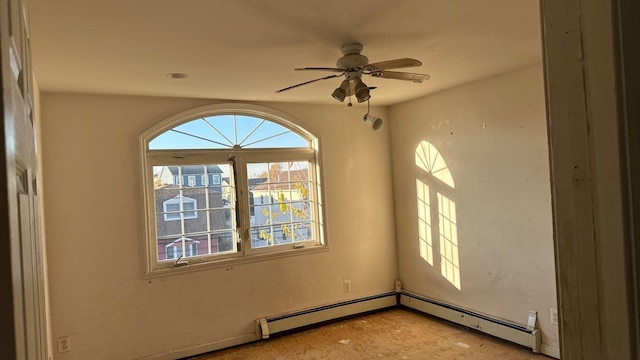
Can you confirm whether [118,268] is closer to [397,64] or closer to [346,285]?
[346,285]

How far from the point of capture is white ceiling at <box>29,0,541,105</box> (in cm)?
197

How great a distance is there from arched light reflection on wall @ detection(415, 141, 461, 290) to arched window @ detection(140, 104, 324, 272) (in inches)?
45.4

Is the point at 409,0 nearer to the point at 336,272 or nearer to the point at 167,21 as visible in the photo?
the point at 167,21

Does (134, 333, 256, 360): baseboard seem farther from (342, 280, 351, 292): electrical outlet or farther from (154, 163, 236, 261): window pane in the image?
(342, 280, 351, 292): electrical outlet

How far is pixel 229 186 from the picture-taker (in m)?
4.13

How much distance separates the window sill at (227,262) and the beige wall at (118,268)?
0.05 m

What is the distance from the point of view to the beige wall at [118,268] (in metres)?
3.35

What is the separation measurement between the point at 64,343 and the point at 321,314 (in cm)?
236

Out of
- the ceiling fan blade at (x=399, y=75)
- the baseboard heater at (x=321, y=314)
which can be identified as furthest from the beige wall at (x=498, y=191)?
the ceiling fan blade at (x=399, y=75)

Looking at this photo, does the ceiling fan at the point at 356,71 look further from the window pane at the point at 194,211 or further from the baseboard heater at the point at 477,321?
the baseboard heater at the point at 477,321

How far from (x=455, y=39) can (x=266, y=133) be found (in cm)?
229

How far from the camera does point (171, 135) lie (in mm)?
3879

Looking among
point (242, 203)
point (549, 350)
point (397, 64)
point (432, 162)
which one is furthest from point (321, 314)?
point (397, 64)

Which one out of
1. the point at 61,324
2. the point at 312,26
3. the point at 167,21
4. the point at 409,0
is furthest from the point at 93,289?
the point at 409,0
